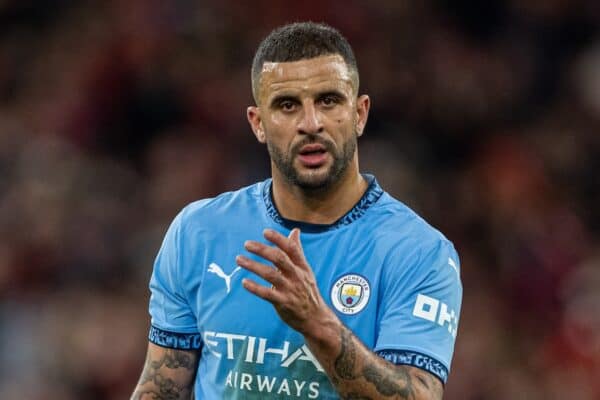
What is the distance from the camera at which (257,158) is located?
27.3 ft

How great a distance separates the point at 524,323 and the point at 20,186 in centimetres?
358

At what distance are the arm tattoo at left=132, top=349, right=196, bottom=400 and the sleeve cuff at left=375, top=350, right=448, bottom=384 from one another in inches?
31.0

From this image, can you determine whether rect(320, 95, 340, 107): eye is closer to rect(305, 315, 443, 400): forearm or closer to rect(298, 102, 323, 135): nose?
rect(298, 102, 323, 135): nose

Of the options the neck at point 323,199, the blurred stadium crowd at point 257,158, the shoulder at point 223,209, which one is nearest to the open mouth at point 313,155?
the neck at point 323,199

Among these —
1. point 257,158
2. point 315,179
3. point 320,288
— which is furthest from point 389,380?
point 257,158

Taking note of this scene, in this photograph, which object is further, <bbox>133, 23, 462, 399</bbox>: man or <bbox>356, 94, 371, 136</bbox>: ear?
<bbox>356, 94, 371, 136</bbox>: ear

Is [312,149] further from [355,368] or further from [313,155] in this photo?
[355,368]

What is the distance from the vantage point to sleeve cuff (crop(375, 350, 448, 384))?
12.4 feet

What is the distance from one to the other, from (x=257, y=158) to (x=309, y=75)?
14.3ft

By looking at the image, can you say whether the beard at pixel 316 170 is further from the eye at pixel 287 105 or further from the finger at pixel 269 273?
the finger at pixel 269 273

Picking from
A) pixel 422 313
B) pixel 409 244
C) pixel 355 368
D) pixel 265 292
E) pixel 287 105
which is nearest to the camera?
pixel 265 292

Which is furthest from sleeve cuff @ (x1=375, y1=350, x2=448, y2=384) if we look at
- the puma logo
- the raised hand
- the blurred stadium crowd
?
the blurred stadium crowd

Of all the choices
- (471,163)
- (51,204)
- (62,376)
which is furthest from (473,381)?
(51,204)

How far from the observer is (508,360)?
24.5 feet
